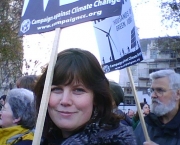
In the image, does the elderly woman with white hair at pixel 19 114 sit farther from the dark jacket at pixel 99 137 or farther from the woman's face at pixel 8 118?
the dark jacket at pixel 99 137

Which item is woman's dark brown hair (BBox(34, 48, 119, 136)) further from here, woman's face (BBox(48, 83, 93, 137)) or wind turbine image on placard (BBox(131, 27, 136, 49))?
wind turbine image on placard (BBox(131, 27, 136, 49))

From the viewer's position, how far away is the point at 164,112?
11.9ft

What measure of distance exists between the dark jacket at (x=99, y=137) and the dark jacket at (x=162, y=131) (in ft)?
5.11

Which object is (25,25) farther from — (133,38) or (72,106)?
(133,38)

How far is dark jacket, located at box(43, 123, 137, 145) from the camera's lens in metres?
1.95

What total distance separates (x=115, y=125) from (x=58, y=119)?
0.30 meters

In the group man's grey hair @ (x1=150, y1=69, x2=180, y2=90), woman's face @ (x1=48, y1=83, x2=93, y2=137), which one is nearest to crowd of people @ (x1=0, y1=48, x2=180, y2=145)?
woman's face @ (x1=48, y1=83, x2=93, y2=137)

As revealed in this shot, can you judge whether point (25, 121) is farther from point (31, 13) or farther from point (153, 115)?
point (153, 115)

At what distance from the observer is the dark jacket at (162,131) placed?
347 centimetres

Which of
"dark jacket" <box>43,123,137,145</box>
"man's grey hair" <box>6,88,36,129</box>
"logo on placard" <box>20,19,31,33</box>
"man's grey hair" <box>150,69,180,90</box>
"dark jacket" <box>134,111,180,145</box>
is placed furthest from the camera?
"man's grey hair" <box>150,69,180,90</box>

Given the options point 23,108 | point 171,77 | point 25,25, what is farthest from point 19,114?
point 171,77

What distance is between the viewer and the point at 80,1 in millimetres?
2172

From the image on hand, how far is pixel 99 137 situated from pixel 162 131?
5.74 feet

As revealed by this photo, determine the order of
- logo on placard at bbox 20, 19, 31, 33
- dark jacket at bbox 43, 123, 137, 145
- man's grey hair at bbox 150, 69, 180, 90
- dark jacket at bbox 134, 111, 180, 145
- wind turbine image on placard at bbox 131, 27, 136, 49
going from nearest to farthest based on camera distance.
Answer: dark jacket at bbox 43, 123, 137, 145, logo on placard at bbox 20, 19, 31, 33, wind turbine image on placard at bbox 131, 27, 136, 49, dark jacket at bbox 134, 111, 180, 145, man's grey hair at bbox 150, 69, 180, 90
